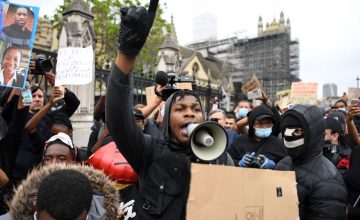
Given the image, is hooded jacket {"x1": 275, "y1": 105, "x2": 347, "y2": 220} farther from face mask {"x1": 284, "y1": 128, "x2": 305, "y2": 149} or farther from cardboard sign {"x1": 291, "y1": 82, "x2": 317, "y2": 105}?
cardboard sign {"x1": 291, "y1": 82, "x2": 317, "y2": 105}

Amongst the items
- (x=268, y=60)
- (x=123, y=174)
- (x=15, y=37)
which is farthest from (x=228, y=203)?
(x=268, y=60)

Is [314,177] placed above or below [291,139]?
below

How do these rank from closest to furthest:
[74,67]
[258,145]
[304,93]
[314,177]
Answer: [314,177], [258,145], [74,67], [304,93]

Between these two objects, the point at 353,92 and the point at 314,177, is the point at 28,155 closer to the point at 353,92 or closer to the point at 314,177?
the point at 314,177

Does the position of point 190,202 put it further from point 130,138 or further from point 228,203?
point 130,138

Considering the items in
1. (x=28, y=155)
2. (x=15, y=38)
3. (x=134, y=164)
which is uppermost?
(x=15, y=38)

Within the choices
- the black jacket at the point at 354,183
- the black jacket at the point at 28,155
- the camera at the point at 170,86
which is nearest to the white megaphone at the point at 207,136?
the camera at the point at 170,86

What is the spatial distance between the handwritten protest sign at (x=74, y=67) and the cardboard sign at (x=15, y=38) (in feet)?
4.21

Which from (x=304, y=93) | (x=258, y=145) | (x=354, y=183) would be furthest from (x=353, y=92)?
(x=354, y=183)

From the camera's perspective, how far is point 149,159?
2.12m

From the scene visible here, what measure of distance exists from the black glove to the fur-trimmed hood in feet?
2.40

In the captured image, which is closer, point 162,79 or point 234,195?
point 234,195

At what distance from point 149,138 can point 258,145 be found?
2421 millimetres

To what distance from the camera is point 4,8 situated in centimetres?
371
